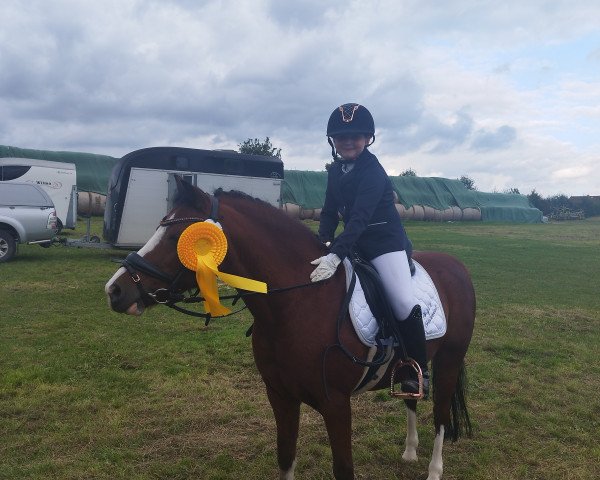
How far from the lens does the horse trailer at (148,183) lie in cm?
1421

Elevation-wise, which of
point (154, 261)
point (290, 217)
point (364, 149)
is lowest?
point (154, 261)

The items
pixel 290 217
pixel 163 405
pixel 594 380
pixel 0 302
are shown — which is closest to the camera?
pixel 290 217

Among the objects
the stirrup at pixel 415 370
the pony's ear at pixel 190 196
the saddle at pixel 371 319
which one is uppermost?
the pony's ear at pixel 190 196

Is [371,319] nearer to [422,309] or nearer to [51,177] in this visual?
[422,309]

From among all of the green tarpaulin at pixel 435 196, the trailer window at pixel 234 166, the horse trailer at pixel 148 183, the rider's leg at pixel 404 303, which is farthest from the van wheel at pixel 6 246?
the green tarpaulin at pixel 435 196

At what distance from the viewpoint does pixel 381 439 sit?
15.1 feet

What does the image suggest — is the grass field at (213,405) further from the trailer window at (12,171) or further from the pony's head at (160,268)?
the trailer window at (12,171)

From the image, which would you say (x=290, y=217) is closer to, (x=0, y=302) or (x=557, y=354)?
(x=557, y=354)

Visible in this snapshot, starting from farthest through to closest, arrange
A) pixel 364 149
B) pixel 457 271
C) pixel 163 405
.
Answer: pixel 163 405, pixel 457 271, pixel 364 149

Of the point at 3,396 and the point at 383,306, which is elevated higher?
the point at 383,306

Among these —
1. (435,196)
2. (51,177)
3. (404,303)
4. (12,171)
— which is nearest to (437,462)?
(404,303)

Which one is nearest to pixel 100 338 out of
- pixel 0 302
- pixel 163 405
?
pixel 163 405

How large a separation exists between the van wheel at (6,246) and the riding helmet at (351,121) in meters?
13.0

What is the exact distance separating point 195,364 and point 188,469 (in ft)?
7.94
